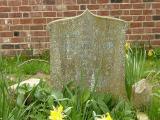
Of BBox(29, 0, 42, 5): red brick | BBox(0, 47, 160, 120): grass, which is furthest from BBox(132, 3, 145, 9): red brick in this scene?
BBox(0, 47, 160, 120): grass

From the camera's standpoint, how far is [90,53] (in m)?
5.16

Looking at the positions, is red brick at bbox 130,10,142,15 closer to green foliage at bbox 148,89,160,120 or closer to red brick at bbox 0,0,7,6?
red brick at bbox 0,0,7,6

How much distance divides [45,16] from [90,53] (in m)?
3.08

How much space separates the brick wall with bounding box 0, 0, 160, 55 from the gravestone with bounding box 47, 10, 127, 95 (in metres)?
3.00

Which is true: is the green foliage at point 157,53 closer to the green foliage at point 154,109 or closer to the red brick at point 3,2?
the red brick at point 3,2

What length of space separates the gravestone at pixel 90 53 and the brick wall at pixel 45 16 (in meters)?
3.00

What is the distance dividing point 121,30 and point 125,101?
2.26 ft

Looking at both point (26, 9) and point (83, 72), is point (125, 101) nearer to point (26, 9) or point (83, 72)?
point (83, 72)

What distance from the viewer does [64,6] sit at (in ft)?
26.5

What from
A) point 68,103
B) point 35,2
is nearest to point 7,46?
point 35,2

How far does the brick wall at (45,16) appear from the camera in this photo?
8.06m

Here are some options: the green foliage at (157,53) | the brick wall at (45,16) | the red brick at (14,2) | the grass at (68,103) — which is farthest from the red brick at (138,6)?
the grass at (68,103)

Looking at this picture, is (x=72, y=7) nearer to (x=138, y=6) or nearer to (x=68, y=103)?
(x=138, y=6)

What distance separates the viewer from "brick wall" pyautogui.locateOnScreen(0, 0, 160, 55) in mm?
8062
